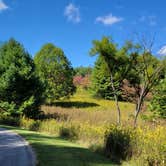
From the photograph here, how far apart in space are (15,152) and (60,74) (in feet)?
149

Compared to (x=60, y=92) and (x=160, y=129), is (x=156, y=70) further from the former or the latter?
(x=60, y=92)

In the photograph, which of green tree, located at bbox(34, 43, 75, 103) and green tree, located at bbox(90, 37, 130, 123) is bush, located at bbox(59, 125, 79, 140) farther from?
green tree, located at bbox(34, 43, 75, 103)

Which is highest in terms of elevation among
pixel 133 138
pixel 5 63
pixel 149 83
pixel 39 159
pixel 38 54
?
pixel 38 54

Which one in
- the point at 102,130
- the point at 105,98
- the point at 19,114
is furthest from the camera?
the point at 105,98

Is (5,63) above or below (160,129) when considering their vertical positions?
above

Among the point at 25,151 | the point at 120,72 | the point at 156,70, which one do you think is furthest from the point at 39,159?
the point at 120,72

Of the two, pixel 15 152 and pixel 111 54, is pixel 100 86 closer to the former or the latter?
pixel 111 54

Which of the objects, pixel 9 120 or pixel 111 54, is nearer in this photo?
pixel 111 54

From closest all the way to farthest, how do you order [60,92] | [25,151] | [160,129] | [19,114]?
[160,129] < [25,151] < [19,114] < [60,92]

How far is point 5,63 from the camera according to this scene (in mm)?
31141

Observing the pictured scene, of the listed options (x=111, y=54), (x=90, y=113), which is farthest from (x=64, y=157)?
(x=90, y=113)

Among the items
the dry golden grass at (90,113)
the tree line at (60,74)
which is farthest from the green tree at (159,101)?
the dry golden grass at (90,113)

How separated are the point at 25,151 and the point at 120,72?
9.99 meters

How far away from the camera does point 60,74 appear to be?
190 feet
